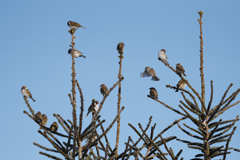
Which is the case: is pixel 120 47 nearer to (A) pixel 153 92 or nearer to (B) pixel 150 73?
(A) pixel 153 92

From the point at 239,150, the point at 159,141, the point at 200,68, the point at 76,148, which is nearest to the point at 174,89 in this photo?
the point at 200,68

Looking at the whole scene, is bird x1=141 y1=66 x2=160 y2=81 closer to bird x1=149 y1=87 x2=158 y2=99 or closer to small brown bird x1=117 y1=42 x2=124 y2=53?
bird x1=149 y1=87 x2=158 y2=99

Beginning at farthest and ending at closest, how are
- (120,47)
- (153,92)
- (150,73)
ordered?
(150,73) → (153,92) → (120,47)

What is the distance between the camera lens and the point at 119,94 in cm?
486

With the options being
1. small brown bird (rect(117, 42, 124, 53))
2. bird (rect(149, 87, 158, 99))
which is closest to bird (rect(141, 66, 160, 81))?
bird (rect(149, 87, 158, 99))

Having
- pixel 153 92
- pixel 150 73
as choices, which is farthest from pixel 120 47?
pixel 150 73

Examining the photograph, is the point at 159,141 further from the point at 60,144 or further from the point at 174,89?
the point at 60,144

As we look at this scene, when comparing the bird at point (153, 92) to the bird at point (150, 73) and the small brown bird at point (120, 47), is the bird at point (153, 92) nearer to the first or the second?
the bird at point (150, 73)

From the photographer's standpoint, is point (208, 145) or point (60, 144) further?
point (208, 145)

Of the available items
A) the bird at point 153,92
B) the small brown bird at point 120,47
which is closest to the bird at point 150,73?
the bird at point 153,92

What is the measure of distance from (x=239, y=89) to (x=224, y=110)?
384mm

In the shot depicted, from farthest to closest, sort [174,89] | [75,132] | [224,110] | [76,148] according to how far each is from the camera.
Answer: [174,89] → [224,110] → [76,148] → [75,132]

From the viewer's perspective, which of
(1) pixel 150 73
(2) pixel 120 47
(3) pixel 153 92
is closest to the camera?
(2) pixel 120 47

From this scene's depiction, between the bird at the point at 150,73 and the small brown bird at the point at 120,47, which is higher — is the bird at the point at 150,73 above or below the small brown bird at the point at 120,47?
above
